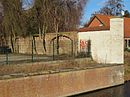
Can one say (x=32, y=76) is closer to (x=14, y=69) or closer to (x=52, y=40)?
(x=14, y=69)

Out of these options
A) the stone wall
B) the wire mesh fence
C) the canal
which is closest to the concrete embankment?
the canal

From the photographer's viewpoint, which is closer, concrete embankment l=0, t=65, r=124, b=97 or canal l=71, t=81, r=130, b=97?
concrete embankment l=0, t=65, r=124, b=97

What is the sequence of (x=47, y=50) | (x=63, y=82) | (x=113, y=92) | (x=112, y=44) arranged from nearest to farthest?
1. (x=63, y=82)
2. (x=113, y=92)
3. (x=112, y=44)
4. (x=47, y=50)

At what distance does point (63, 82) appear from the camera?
62.0 feet

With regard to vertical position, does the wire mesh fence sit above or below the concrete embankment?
above

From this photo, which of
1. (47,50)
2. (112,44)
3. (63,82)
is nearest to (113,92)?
(63,82)

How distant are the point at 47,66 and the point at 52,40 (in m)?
13.1

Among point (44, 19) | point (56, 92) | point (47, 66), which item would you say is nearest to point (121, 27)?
point (47, 66)

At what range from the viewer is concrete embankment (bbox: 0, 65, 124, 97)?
16.3 m

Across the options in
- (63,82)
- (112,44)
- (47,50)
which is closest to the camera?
(63,82)

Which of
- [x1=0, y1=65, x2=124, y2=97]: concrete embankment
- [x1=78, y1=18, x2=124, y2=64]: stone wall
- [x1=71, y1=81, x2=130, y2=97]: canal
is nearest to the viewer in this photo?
[x1=0, y1=65, x2=124, y2=97]: concrete embankment

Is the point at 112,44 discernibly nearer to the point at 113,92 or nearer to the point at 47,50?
the point at 113,92

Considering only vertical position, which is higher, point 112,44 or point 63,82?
point 112,44

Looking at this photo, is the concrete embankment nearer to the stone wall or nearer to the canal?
the canal
